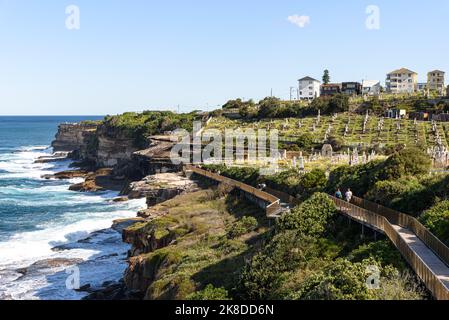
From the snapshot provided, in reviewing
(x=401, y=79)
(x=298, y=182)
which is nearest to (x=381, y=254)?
(x=298, y=182)

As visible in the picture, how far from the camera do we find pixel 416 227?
18078 mm

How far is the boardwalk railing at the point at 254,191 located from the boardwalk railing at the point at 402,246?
5.38 meters

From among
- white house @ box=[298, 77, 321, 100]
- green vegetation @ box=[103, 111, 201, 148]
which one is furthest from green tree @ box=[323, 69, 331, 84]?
green vegetation @ box=[103, 111, 201, 148]

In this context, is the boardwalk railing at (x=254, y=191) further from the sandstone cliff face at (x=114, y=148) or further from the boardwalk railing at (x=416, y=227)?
the sandstone cliff face at (x=114, y=148)

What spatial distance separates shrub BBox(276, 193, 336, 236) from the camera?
72.9 ft

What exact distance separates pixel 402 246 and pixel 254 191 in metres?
19.8

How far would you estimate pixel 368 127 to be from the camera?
6488cm

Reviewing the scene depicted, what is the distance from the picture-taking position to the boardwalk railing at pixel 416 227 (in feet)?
50.6

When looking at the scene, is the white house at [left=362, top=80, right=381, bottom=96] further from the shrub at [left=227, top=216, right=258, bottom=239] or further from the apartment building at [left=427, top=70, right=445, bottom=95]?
the shrub at [left=227, top=216, right=258, bottom=239]

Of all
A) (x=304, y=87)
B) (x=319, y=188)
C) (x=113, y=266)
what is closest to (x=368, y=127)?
(x=319, y=188)

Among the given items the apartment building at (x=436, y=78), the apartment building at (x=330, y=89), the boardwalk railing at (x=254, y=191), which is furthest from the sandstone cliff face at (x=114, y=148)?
the apartment building at (x=436, y=78)

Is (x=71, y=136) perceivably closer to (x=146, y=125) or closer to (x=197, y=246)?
(x=146, y=125)

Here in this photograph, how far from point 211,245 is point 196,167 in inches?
1041
